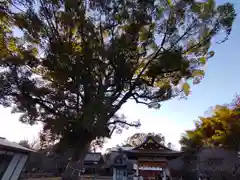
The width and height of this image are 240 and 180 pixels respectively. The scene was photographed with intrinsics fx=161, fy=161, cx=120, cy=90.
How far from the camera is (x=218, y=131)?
44.9 ft

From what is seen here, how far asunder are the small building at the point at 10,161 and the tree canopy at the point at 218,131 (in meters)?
13.2

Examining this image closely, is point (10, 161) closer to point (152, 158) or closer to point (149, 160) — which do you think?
point (149, 160)

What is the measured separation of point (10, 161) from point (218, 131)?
15380 mm

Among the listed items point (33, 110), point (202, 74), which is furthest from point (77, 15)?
point (202, 74)

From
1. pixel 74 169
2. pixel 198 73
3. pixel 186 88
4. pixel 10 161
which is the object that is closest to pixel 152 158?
pixel 74 169

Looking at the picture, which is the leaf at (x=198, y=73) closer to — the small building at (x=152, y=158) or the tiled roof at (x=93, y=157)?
the small building at (x=152, y=158)

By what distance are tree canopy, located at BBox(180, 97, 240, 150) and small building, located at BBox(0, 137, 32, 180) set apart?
13.2 metres

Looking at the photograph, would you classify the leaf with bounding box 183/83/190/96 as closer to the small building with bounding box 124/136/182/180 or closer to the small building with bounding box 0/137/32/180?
the small building with bounding box 124/136/182/180

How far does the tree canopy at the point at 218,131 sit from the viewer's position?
40.8 feet

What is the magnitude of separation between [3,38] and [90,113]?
5.58 metres

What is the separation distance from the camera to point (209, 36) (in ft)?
26.7

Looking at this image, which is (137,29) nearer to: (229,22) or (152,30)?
(152,30)

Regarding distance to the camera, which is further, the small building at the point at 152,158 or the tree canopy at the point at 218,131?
the tree canopy at the point at 218,131

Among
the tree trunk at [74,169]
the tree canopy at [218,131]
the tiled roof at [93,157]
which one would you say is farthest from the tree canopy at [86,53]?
the tiled roof at [93,157]
